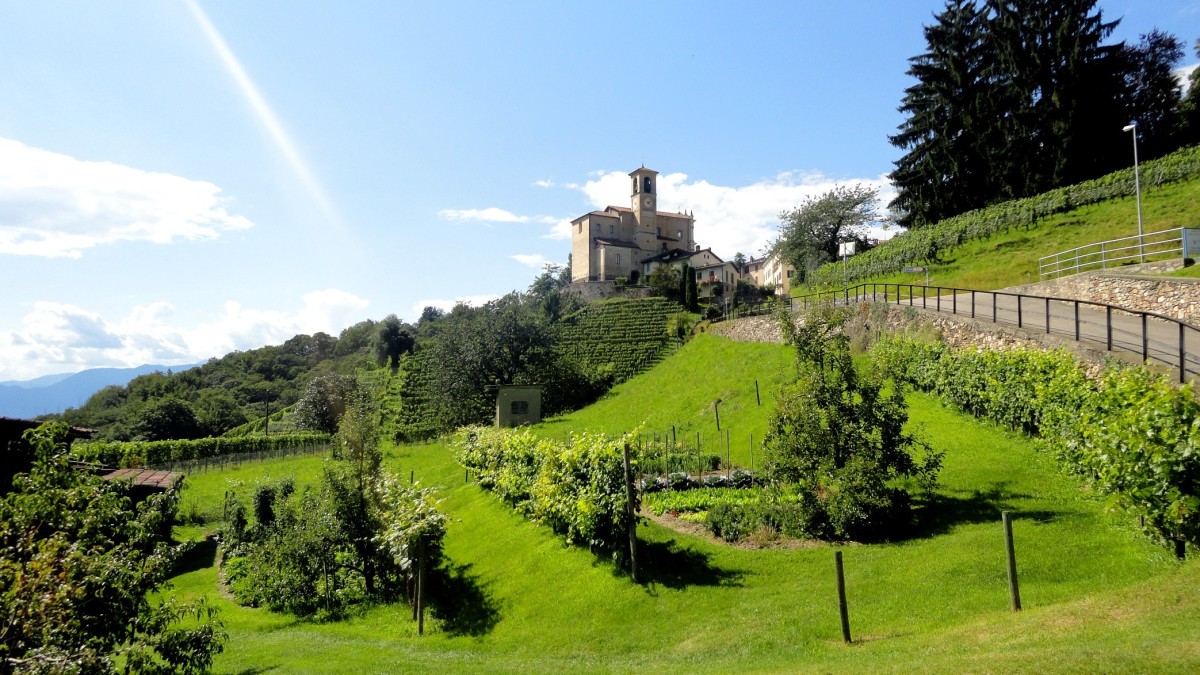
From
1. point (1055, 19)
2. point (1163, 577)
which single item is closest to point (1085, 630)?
point (1163, 577)

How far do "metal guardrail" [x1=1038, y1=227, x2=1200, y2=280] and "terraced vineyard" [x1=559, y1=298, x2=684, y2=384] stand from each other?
2592 cm

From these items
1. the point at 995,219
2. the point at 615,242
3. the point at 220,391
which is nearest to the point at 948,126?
the point at 995,219

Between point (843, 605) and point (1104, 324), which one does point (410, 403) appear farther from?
point (843, 605)

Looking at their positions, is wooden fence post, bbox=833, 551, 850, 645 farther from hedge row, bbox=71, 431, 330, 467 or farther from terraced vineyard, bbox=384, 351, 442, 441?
hedge row, bbox=71, 431, 330, 467

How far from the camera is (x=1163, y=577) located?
321 inches

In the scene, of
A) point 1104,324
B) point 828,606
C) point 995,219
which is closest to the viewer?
point 828,606

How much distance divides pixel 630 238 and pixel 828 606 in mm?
85256

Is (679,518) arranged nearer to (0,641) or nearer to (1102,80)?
(0,641)

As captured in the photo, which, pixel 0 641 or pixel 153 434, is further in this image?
pixel 153 434

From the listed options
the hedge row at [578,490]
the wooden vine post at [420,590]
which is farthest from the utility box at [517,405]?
the wooden vine post at [420,590]

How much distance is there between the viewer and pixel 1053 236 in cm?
3747

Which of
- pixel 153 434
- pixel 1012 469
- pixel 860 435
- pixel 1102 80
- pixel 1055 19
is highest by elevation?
pixel 1055 19

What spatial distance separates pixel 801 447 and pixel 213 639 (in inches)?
423

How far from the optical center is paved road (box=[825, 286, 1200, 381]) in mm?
14845
